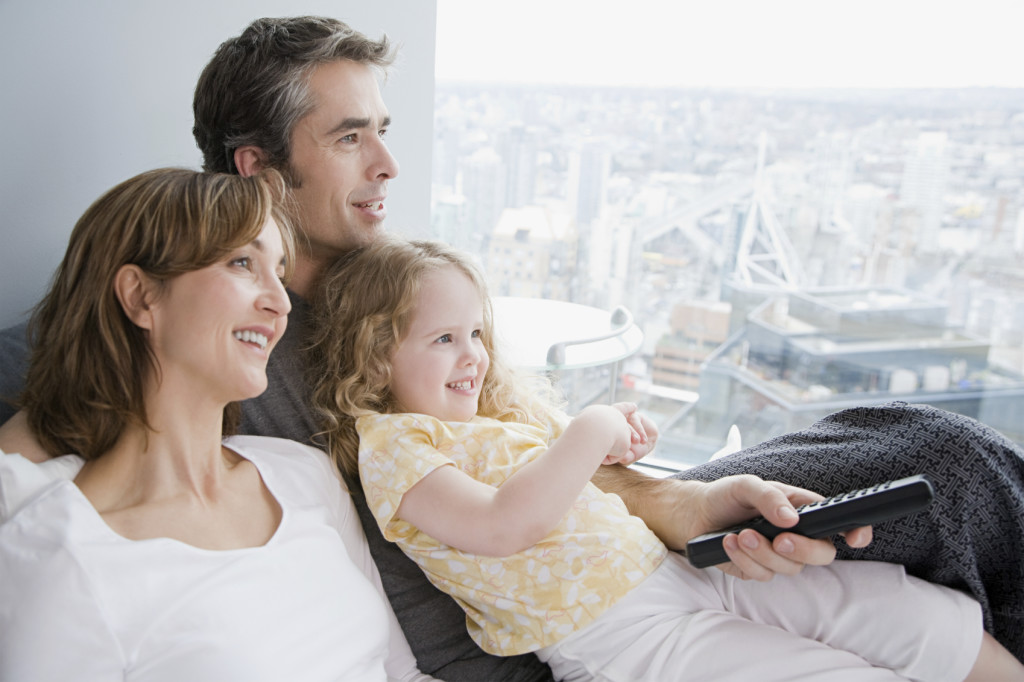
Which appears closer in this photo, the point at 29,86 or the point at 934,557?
the point at 934,557

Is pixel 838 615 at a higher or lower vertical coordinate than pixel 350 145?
lower

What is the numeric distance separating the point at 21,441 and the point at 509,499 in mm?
600

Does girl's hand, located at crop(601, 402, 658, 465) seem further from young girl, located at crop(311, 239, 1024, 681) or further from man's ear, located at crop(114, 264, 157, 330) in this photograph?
man's ear, located at crop(114, 264, 157, 330)

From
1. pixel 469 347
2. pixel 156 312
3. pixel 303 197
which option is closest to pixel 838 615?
pixel 469 347

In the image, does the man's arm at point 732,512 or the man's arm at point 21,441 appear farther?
the man's arm at point 732,512

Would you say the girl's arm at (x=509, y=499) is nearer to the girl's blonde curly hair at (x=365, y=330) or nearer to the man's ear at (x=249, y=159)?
the girl's blonde curly hair at (x=365, y=330)

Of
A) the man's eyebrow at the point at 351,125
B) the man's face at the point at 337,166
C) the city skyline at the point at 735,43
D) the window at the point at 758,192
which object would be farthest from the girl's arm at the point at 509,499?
the city skyline at the point at 735,43

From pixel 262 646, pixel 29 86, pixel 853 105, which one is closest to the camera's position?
pixel 262 646

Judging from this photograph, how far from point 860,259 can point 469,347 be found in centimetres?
192

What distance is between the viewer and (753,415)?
9.66ft

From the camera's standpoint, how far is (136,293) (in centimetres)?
96

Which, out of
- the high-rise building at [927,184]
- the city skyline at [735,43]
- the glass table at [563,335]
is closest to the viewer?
the glass table at [563,335]

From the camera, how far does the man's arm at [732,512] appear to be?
42.1 inches

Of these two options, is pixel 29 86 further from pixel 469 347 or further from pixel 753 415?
pixel 753 415
